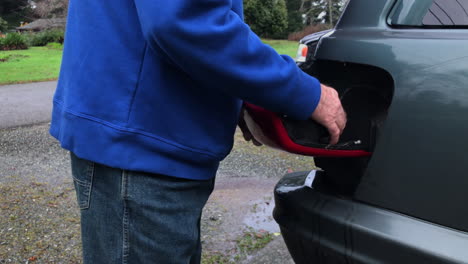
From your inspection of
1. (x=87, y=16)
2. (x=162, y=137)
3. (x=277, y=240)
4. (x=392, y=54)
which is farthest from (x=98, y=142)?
(x=277, y=240)

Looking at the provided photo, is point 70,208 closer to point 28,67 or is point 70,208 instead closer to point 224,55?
→ point 224,55

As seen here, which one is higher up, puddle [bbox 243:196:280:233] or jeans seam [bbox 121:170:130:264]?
jeans seam [bbox 121:170:130:264]

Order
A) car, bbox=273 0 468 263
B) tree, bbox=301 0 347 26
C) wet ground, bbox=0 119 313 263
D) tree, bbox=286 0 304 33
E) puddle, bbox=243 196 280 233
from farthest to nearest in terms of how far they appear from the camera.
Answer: tree, bbox=286 0 304 33 < tree, bbox=301 0 347 26 < puddle, bbox=243 196 280 233 < wet ground, bbox=0 119 313 263 < car, bbox=273 0 468 263

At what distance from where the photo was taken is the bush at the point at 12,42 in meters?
17.8

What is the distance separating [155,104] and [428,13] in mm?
913

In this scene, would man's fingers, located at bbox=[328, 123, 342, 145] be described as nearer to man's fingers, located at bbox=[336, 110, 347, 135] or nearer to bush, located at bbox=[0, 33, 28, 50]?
man's fingers, located at bbox=[336, 110, 347, 135]

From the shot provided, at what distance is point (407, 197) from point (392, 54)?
0.43 meters

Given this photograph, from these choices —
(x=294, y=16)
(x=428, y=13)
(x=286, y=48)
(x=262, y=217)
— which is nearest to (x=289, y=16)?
(x=294, y=16)

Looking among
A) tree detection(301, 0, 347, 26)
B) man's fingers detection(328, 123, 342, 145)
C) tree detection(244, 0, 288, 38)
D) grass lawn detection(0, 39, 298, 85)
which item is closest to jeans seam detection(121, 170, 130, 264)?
man's fingers detection(328, 123, 342, 145)

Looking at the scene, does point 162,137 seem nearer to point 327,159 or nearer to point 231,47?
point 231,47

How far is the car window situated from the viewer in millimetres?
1405

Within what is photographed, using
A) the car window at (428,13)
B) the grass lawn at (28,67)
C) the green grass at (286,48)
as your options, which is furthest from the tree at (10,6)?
the car window at (428,13)

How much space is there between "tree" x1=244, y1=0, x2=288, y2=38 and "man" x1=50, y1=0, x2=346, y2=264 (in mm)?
24845

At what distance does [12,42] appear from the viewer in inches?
712
